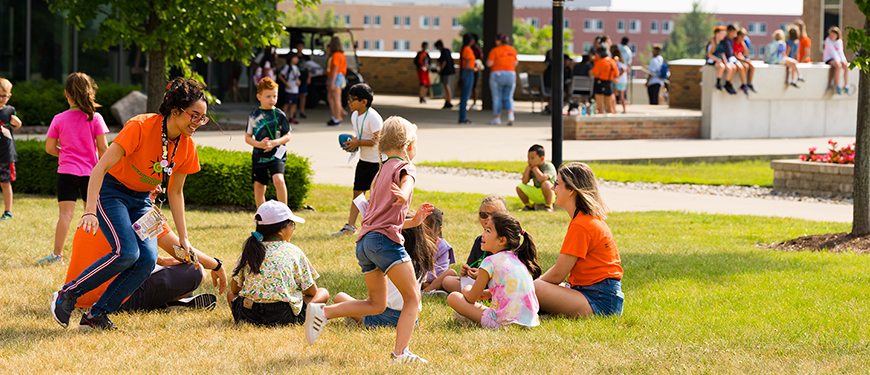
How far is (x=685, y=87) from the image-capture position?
2909 cm

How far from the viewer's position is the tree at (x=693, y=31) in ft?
406

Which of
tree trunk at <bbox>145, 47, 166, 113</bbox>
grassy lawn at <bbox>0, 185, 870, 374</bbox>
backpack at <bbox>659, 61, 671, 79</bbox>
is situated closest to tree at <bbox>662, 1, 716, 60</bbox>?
backpack at <bbox>659, 61, 671, 79</bbox>

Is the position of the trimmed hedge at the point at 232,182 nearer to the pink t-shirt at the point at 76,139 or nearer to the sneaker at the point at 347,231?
the sneaker at the point at 347,231

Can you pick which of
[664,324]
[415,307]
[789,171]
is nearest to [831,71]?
[789,171]

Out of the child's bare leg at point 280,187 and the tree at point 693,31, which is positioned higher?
the tree at point 693,31

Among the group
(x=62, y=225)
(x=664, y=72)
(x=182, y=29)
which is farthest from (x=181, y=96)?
(x=664, y=72)

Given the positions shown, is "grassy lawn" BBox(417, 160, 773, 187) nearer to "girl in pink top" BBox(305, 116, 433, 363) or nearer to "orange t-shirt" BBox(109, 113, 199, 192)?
"orange t-shirt" BBox(109, 113, 199, 192)

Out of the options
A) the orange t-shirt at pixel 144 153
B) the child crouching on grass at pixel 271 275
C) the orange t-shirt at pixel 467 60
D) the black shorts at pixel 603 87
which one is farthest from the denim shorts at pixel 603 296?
the orange t-shirt at pixel 467 60

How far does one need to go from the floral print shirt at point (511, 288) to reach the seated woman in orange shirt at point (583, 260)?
296mm

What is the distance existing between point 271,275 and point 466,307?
43.7 inches

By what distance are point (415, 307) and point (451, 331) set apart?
815mm

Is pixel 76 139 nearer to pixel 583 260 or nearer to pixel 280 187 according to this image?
pixel 280 187

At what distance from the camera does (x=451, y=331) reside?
4.97 m

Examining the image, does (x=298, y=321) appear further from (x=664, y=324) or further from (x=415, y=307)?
(x=664, y=324)
